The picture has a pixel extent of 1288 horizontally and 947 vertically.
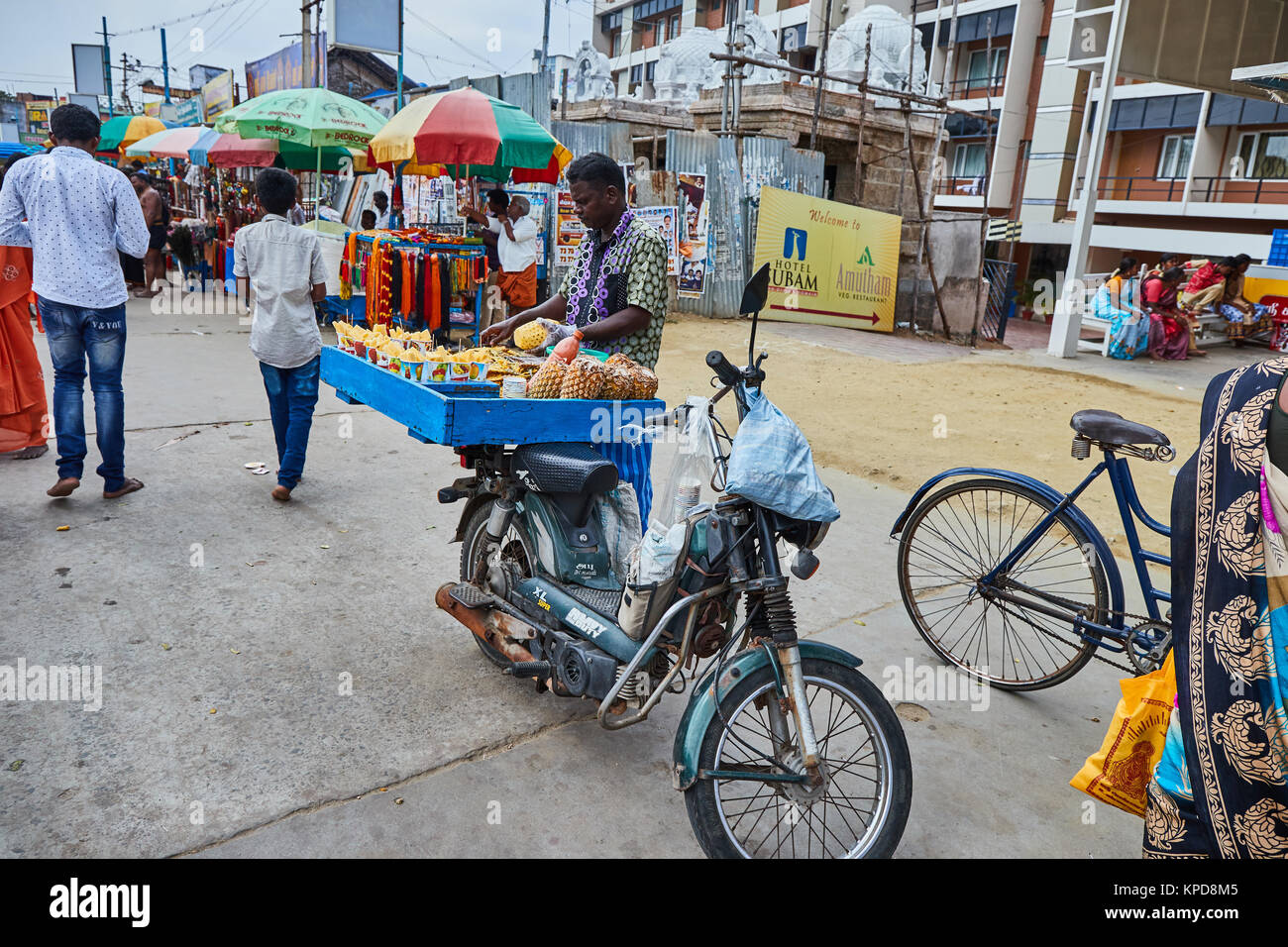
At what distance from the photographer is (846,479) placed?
20.7 feet

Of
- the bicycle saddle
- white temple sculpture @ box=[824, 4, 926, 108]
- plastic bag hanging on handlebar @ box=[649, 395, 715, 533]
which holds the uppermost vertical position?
white temple sculpture @ box=[824, 4, 926, 108]

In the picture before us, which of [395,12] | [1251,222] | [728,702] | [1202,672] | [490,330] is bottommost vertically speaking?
[728,702]

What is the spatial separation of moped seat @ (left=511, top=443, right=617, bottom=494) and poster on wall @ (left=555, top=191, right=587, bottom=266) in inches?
411

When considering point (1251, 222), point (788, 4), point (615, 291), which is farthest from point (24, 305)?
point (788, 4)

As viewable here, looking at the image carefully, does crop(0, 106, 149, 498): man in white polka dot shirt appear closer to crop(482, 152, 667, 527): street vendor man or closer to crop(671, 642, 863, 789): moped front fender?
crop(482, 152, 667, 527): street vendor man

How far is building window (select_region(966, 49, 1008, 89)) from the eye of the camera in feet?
99.7

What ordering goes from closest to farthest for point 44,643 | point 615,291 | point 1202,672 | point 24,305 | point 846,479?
point 1202,672 < point 44,643 < point 615,291 < point 24,305 < point 846,479

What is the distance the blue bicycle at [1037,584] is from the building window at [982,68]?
3132 cm

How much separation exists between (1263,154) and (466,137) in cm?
2530

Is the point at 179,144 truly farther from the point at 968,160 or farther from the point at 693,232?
the point at 968,160

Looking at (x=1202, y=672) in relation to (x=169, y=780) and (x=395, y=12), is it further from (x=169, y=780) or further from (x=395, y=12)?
(x=395, y=12)

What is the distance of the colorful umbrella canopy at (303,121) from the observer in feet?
34.8

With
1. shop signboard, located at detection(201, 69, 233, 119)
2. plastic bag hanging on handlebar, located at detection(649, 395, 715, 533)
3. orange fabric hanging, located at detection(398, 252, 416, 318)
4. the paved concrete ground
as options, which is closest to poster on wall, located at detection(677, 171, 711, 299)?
orange fabric hanging, located at detection(398, 252, 416, 318)
